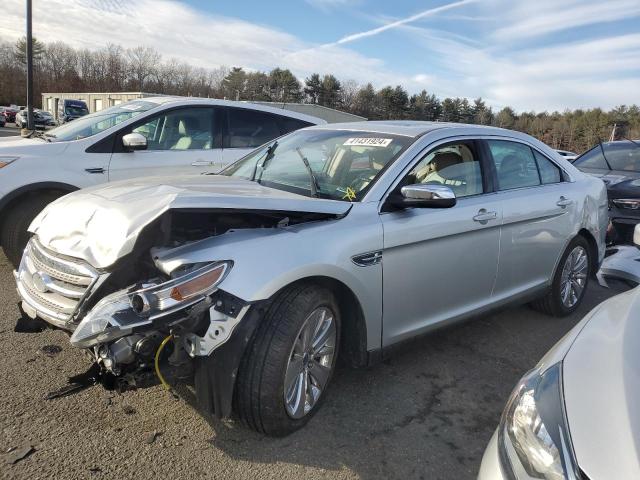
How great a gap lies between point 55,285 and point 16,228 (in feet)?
8.51

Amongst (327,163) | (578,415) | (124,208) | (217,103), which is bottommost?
(578,415)

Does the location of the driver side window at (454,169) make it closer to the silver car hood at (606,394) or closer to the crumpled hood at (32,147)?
the silver car hood at (606,394)

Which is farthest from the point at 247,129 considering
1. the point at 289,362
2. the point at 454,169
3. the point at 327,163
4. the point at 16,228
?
the point at 289,362

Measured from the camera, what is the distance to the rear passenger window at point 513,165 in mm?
4004

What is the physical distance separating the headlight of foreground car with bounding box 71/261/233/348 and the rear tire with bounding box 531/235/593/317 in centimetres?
339

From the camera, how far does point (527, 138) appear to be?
4.50 meters

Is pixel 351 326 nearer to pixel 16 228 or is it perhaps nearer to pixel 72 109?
pixel 16 228

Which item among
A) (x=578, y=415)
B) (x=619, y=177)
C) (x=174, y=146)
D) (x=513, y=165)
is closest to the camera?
(x=578, y=415)

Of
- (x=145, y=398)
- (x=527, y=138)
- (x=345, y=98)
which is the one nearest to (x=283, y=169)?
(x=145, y=398)

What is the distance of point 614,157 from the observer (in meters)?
7.61

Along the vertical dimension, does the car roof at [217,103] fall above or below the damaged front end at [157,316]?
above

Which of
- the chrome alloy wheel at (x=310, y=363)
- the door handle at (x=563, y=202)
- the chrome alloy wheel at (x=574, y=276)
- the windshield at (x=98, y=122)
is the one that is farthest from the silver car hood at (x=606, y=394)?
the windshield at (x=98, y=122)

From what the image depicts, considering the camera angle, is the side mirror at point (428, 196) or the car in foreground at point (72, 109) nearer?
the side mirror at point (428, 196)

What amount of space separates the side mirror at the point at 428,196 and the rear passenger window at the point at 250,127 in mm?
3722
